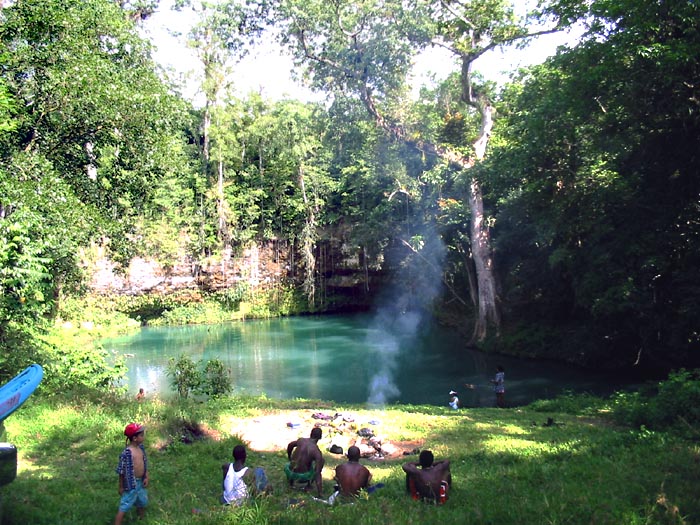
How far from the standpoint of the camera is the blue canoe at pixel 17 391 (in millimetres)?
4129

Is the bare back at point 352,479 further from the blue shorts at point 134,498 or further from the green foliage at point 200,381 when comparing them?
the green foliage at point 200,381

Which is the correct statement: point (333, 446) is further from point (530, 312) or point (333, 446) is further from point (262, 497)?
point (530, 312)

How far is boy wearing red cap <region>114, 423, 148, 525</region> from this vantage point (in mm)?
5207

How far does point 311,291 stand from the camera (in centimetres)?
4091

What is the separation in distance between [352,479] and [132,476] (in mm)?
2370

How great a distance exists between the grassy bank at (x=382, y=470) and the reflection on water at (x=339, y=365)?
6215 mm

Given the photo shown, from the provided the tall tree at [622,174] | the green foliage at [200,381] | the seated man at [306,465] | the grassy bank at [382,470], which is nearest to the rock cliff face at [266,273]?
the tall tree at [622,174]

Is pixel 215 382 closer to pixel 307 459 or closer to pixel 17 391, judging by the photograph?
pixel 307 459

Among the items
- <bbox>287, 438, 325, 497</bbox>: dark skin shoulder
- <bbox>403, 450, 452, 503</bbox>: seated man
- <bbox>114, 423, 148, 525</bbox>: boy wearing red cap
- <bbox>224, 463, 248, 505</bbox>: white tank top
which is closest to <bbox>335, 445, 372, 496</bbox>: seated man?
<bbox>287, 438, 325, 497</bbox>: dark skin shoulder

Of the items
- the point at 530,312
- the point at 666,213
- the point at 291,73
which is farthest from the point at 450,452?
the point at 291,73

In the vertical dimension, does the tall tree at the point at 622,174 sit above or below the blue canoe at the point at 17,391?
above

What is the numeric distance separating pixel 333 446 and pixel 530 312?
721 inches

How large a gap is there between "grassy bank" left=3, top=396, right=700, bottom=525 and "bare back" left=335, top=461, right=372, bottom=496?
24 cm

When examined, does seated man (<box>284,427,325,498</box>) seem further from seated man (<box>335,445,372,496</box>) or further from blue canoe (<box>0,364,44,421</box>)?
blue canoe (<box>0,364,44,421</box>)
